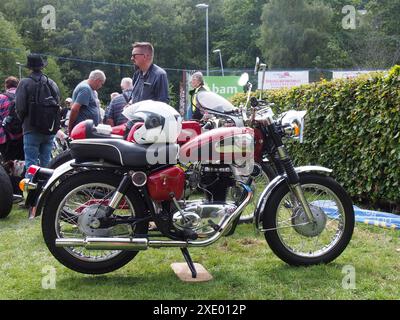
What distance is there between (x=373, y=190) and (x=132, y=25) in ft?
188

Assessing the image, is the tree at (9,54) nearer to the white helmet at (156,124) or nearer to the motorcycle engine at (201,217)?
the white helmet at (156,124)

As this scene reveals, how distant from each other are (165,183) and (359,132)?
400cm

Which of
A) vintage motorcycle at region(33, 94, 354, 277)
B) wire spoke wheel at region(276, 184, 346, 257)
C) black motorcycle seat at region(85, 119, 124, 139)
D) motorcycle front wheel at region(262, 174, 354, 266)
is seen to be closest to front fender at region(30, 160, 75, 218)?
vintage motorcycle at region(33, 94, 354, 277)

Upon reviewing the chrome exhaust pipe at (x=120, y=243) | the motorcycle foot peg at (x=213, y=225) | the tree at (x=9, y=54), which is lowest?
the chrome exhaust pipe at (x=120, y=243)

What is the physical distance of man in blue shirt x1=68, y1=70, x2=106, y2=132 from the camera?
7.33 m

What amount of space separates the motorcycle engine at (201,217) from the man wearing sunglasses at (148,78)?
2.00 meters

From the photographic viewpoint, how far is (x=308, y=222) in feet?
14.3

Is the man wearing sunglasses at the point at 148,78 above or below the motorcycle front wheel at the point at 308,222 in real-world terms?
above

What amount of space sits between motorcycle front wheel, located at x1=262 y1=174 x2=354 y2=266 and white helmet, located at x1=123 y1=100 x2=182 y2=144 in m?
1.00

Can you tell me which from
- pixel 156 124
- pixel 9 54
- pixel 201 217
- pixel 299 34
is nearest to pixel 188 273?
pixel 201 217

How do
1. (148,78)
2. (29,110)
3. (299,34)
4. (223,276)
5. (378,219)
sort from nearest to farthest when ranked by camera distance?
(223,276) < (148,78) < (378,219) < (29,110) < (299,34)

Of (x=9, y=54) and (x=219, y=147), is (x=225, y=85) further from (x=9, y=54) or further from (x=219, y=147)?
(x=9, y=54)

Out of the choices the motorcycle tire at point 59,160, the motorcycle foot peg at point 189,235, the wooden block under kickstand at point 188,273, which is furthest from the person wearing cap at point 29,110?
the motorcycle foot peg at point 189,235

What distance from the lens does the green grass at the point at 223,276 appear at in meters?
3.83
